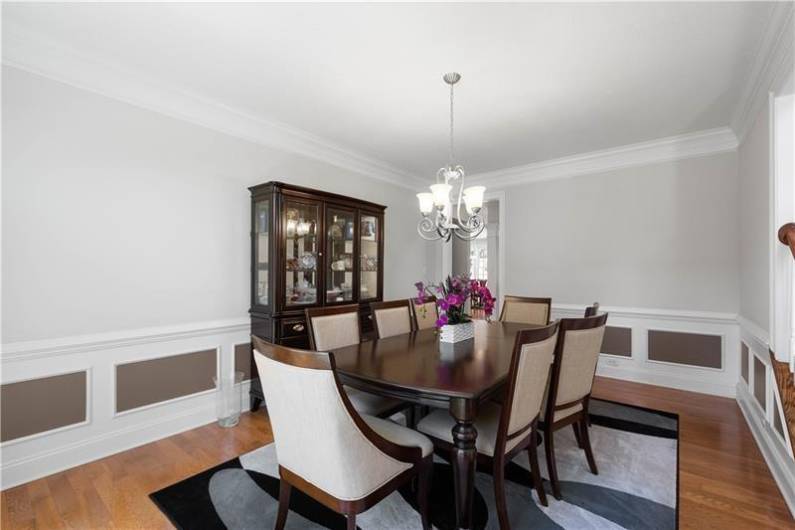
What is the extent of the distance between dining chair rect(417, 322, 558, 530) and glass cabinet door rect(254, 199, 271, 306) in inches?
75.0

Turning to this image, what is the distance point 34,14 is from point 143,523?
8.80 ft

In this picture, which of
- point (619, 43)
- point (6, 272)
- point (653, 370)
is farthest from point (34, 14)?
point (653, 370)

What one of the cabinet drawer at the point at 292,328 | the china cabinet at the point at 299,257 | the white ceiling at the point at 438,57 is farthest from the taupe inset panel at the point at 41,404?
the white ceiling at the point at 438,57

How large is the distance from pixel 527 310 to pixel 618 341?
1330mm

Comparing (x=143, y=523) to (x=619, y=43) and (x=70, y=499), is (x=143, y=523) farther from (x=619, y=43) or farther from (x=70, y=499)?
(x=619, y=43)

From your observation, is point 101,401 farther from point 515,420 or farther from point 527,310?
point 527,310

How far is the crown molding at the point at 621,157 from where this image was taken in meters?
3.46

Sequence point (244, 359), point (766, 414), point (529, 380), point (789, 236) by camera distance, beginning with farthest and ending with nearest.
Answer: point (244, 359), point (766, 414), point (789, 236), point (529, 380)

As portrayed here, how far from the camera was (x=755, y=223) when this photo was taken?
2.73 metres

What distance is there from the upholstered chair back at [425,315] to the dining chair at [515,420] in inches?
55.7

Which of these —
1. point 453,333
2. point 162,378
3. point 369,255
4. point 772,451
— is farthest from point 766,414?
point 162,378

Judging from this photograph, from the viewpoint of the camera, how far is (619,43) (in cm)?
210

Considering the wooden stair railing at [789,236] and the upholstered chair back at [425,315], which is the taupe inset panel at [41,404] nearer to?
the upholstered chair back at [425,315]

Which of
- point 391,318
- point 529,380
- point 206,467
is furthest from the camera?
point 391,318
